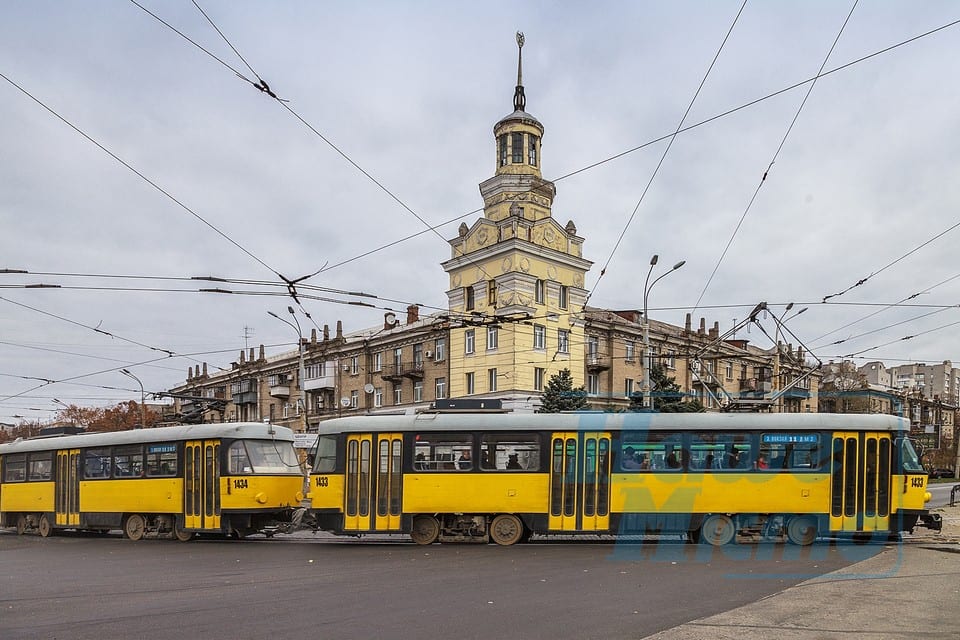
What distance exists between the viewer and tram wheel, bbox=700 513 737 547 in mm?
16953

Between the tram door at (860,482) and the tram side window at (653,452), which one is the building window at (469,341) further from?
the tram door at (860,482)

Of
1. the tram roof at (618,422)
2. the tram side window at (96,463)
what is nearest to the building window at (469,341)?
→ the tram side window at (96,463)

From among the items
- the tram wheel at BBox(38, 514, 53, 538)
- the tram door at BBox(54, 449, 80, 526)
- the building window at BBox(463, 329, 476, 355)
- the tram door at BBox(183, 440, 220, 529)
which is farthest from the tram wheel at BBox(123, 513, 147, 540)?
the building window at BBox(463, 329, 476, 355)

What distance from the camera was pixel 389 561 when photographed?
1477 centimetres

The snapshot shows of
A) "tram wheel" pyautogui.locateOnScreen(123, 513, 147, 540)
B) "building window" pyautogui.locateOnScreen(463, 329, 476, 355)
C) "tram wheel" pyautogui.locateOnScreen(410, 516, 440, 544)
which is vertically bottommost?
"tram wheel" pyautogui.locateOnScreen(123, 513, 147, 540)

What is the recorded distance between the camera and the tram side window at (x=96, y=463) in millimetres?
21938

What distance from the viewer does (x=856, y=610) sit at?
9281 millimetres

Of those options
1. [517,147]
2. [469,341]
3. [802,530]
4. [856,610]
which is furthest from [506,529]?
[517,147]

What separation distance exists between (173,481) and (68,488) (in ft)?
15.8

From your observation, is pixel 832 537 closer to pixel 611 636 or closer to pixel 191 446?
pixel 611 636

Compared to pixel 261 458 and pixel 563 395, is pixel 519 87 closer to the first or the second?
pixel 563 395

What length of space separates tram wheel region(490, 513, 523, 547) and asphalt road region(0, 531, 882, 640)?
35 cm

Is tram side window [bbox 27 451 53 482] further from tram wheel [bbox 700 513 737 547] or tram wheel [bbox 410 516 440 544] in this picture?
tram wheel [bbox 700 513 737 547]

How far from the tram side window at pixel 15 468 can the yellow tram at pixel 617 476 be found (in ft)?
38.5
